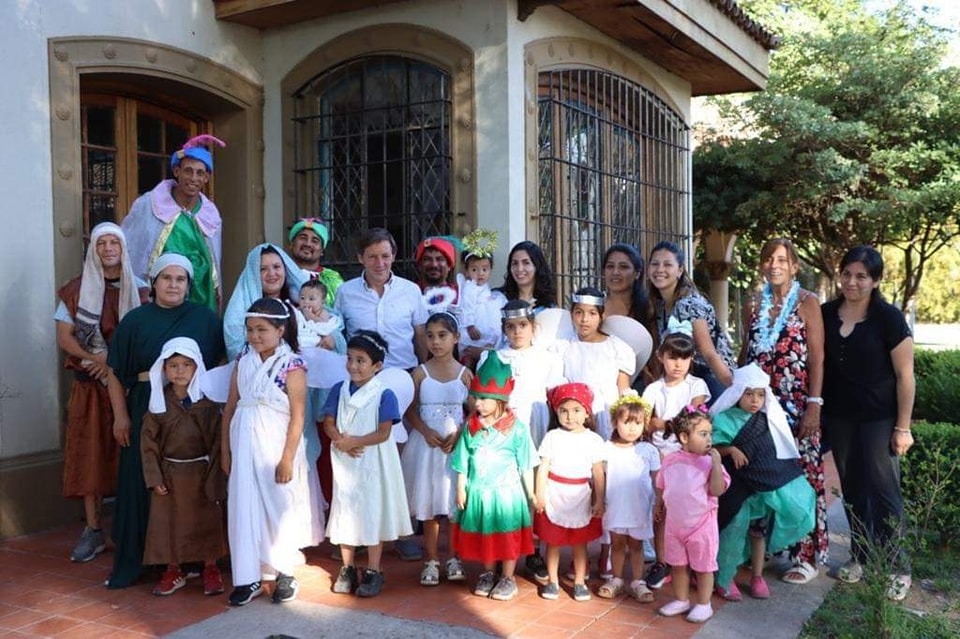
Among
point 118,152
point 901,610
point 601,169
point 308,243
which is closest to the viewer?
point 901,610

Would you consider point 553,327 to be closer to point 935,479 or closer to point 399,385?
point 399,385

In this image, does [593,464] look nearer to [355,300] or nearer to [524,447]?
[524,447]

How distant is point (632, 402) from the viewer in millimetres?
4129

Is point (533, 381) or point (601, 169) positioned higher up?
point (601, 169)

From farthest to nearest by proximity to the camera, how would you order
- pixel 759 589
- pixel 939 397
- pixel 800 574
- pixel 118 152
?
pixel 939 397
pixel 118 152
pixel 800 574
pixel 759 589

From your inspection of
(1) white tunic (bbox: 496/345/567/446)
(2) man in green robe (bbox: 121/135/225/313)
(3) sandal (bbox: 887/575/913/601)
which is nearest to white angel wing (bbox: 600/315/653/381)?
(1) white tunic (bbox: 496/345/567/446)

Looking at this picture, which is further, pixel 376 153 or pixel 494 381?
pixel 376 153

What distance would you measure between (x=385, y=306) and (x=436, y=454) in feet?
3.03

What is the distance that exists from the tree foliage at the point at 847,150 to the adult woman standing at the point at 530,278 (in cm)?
789

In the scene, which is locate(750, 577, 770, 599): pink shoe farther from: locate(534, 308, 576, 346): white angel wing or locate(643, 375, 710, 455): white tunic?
locate(534, 308, 576, 346): white angel wing

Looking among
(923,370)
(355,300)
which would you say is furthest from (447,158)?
(923,370)

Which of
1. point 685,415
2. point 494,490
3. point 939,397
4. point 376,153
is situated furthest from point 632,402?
point 939,397

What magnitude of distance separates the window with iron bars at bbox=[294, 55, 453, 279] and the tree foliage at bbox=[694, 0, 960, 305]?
22.0 feet

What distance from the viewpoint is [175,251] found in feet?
17.4
